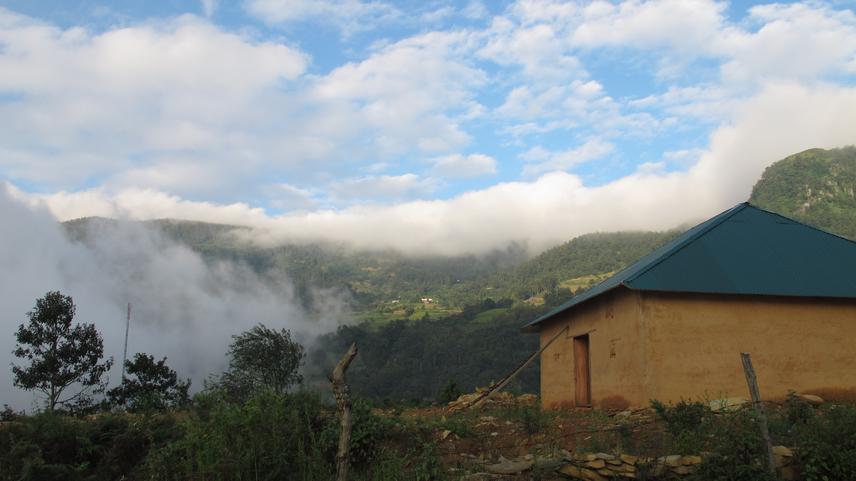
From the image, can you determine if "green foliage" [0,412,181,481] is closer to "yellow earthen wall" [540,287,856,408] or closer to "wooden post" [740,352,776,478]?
"wooden post" [740,352,776,478]

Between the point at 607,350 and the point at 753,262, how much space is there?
10.7 feet

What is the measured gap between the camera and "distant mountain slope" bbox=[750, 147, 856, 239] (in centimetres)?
6606

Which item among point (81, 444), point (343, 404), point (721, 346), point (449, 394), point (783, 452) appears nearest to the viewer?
point (343, 404)

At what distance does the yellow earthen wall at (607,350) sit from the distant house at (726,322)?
2 centimetres

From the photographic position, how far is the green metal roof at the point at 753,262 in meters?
12.0

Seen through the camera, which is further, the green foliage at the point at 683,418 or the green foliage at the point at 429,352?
the green foliage at the point at 429,352

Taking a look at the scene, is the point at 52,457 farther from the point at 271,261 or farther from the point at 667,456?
the point at 271,261

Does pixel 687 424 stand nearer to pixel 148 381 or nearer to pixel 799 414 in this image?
pixel 799 414

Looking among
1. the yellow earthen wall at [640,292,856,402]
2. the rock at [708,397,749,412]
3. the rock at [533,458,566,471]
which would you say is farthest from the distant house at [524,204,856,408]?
the rock at [533,458,566,471]

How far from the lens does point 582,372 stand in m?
15.2

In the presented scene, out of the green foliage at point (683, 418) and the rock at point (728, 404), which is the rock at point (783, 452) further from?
the rock at point (728, 404)

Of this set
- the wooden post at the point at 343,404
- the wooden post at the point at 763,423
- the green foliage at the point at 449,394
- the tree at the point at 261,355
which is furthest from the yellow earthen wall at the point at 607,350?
the tree at the point at 261,355

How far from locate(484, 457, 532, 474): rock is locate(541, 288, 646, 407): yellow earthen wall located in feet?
16.9

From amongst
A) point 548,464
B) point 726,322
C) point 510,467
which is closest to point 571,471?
point 548,464
